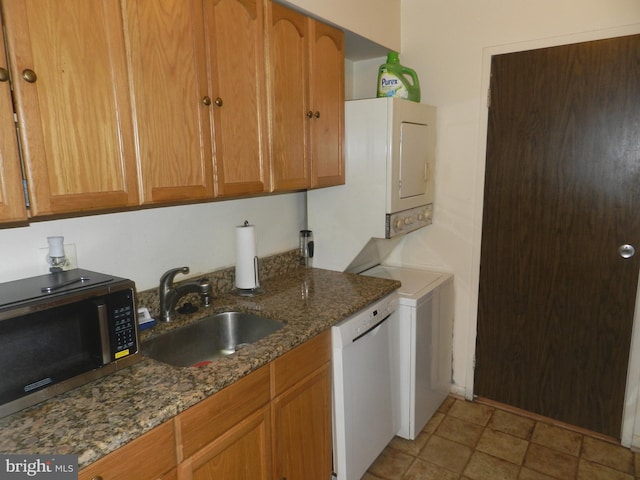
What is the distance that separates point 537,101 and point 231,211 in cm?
169

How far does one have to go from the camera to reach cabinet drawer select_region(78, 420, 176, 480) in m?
0.97

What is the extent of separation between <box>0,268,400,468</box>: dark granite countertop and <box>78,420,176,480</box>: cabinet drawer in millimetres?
28

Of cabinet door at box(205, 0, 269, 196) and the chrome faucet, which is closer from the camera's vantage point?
cabinet door at box(205, 0, 269, 196)

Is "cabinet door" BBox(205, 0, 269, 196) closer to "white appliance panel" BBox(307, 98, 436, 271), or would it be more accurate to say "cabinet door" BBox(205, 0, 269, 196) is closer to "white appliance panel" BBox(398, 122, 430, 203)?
"white appliance panel" BBox(307, 98, 436, 271)

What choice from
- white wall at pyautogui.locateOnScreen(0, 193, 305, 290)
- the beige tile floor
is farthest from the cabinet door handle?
the beige tile floor

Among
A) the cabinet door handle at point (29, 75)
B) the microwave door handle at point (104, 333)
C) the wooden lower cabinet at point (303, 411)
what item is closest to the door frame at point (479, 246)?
the wooden lower cabinet at point (303, 411)

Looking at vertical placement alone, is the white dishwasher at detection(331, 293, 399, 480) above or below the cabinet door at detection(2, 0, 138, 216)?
below

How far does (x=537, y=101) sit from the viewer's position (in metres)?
2.27

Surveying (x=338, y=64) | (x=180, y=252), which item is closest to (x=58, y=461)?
(x=180, y=252)

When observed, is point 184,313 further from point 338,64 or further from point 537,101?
point 537,101

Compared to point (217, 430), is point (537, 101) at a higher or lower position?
higher

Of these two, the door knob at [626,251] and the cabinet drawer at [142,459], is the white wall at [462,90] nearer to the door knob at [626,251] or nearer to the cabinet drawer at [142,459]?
the door knob at [626,251]

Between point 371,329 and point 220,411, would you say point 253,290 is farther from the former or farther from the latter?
point 220,411

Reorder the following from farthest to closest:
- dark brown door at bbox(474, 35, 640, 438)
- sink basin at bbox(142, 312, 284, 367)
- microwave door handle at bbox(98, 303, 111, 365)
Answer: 1. dark brown door at bbox(474, 35, 640, 438)
2. sink basin at bbox(142, 312, 284, 367)
3. microwave door handle at bbox(98, 303, 111, 365)
